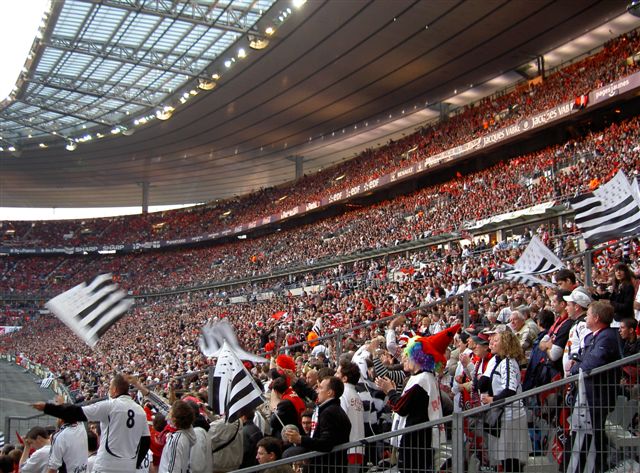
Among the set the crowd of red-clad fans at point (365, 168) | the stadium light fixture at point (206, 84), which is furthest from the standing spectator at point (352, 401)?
the stadium light fixture at point (206, 84)

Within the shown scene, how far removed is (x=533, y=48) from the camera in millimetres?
29516

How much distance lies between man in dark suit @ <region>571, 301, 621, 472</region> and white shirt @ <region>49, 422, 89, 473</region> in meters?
3.76

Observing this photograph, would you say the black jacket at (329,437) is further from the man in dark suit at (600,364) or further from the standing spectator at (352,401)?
the man in dark suit at (600,364)

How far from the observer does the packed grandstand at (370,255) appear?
13352mm

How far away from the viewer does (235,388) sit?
5840 mm

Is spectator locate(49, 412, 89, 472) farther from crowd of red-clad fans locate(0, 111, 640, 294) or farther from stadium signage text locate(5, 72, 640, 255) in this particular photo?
stadium signage text locate(5, 72, 640, 255)

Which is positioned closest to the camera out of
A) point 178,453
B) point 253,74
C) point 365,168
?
point 178,453

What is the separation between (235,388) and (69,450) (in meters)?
1.35

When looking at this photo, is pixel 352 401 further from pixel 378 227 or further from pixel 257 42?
pixel 378 227

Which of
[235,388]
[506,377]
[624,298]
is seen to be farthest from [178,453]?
[624,298]

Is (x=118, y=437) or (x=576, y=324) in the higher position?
(x=576, y=324)

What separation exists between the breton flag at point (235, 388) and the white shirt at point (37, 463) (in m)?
1.48

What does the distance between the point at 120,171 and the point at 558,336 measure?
4829 cm

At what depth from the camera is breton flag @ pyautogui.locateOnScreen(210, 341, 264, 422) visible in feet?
18.9
